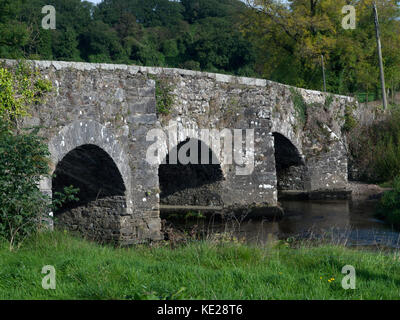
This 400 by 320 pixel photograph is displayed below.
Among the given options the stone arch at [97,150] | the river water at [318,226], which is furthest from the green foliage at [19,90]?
the river water at [318,226]

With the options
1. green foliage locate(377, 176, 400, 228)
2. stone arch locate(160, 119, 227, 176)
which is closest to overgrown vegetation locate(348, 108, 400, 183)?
green foliage locate(377, 176, 400, 228)

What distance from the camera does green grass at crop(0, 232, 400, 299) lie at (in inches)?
169

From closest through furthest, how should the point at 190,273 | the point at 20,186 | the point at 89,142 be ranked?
the point at 190,273 → the point at 20,186 → the point at 89,142

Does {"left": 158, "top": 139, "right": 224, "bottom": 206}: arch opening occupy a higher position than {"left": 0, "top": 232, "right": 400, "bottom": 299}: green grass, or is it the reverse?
{"left": 158, "top": 139, "right": 224, "bottom": 206}: arch opening

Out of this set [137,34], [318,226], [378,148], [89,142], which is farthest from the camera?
[137,34]

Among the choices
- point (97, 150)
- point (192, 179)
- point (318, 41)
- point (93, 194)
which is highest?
point (318, 41)

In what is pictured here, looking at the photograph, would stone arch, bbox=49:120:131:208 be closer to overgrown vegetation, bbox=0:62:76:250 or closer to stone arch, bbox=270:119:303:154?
overgrown vegetation, bbox=0:62:76:250

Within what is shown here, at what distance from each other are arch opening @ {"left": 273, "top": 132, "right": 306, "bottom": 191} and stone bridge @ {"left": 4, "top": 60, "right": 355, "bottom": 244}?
28 cm

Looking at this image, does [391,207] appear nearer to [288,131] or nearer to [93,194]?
[288,131]

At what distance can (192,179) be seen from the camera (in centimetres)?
1351

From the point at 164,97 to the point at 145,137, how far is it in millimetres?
1007

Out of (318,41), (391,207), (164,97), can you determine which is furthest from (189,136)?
(318,41)

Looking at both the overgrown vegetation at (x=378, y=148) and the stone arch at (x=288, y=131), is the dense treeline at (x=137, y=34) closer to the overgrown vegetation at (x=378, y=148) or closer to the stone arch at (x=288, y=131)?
the stone arch at (x=288, y=131)
